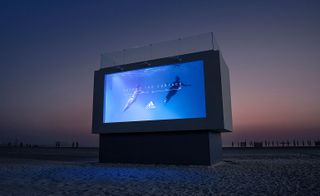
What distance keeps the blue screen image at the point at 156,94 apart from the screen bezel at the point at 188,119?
253mm

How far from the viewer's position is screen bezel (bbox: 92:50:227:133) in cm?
1262

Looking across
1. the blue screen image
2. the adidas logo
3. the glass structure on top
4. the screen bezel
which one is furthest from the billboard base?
the glass structure on top

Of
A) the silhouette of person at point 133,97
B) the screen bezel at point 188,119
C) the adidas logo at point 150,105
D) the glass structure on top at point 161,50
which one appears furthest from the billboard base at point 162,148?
the glass structure on top at point 161,50

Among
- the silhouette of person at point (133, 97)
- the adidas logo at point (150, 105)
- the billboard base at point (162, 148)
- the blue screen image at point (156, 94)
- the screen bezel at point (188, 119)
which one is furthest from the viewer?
the silhouette of person at point (133, 97)

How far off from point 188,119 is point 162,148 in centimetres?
253

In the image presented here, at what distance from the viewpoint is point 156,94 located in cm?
1387

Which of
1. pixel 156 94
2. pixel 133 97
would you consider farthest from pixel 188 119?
pixel 133 97

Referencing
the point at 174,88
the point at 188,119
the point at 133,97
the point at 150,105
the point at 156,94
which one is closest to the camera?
the point at 188,119

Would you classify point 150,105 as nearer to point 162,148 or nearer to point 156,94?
point 156,94

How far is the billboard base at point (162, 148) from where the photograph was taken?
13023 millimetres

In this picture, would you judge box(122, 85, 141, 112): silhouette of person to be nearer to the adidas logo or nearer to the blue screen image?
the blue screen image

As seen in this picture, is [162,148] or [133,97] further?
[133,97]

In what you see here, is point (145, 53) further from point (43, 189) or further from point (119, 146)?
point (43, 189)

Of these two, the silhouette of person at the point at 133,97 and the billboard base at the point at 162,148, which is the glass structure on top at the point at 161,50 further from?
the billboard base at the point at 162,148
